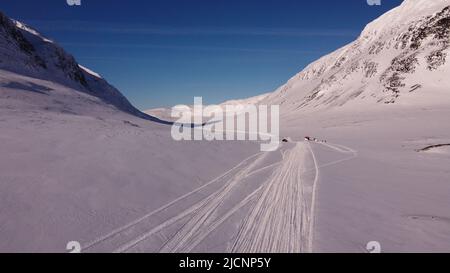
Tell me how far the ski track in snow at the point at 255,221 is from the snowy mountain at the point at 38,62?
3555 centimetres

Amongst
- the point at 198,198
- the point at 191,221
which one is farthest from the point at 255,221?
the point at 198,198

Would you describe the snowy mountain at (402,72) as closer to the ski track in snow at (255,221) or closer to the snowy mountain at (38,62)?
the snowy mountain at (38,62)

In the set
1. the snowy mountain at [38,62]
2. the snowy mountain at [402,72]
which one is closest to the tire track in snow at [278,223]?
the snowy mountain at [38,62]

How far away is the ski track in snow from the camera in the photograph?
7.01 m

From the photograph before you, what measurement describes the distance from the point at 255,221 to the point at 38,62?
78.1m

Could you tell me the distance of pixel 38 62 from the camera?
69.2 metres

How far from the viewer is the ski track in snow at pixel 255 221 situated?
23.0 ft

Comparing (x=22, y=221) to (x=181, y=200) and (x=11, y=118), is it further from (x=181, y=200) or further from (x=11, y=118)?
(x=11, y=118)

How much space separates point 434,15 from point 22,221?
495 ft

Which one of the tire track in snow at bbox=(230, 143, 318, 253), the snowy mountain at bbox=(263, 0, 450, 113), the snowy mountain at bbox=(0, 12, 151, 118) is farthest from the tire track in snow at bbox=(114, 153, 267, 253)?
the snowy mountain at bbox=(263, 0, 450, 113)

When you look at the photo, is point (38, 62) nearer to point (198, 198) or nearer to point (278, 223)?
point (198, 198)

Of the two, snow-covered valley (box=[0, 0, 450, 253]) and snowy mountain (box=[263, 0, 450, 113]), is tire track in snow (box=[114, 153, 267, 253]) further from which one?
snowy mountain (box=[263, 0, 450, 113])

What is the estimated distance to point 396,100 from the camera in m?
86.5
